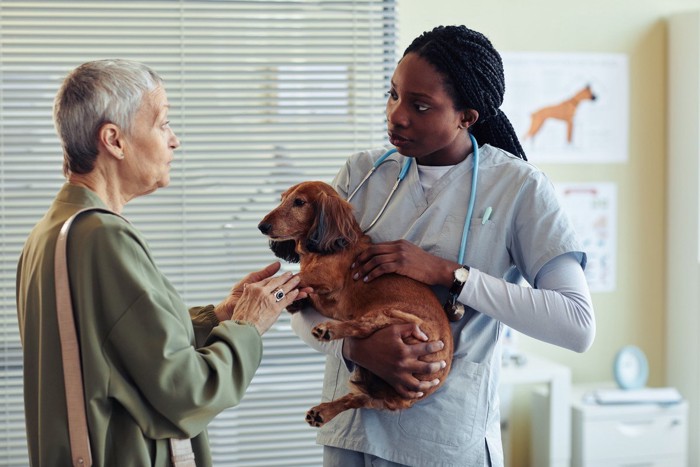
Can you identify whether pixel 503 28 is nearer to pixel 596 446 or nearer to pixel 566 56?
pixel 566 56

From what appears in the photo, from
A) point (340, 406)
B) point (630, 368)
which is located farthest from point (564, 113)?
point (340, 406)

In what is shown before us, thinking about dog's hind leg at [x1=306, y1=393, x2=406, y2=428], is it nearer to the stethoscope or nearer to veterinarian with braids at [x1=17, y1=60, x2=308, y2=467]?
veterinarian with braids at [x1=17, y1=60, x2=308, y2=467]

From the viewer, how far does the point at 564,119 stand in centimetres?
397

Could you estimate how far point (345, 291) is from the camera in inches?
62.8

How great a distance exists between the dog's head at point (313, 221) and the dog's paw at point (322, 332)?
0.54 ft

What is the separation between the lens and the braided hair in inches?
60.4

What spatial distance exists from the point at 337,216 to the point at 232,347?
345 mm

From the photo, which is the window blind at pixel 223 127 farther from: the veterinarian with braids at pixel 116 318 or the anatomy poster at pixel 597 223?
the veterinarian with braids at pixel 116 318

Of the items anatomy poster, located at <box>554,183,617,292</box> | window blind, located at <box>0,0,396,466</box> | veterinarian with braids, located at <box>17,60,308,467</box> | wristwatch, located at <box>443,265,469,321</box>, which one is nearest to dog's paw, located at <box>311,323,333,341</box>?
veterinarian with braids, located at <box>17,60,308,467</box>

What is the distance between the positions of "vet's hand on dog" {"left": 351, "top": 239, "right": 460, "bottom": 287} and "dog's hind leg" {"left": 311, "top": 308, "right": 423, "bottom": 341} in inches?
3.0

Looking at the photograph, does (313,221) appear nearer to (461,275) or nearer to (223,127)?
(461,275)

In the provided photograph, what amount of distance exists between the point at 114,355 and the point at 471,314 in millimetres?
694

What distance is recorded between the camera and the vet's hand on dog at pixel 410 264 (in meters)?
1.49

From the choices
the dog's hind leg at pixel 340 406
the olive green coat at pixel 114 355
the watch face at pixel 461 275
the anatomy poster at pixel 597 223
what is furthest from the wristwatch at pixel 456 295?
the anatomy poster at pixel 597 223
